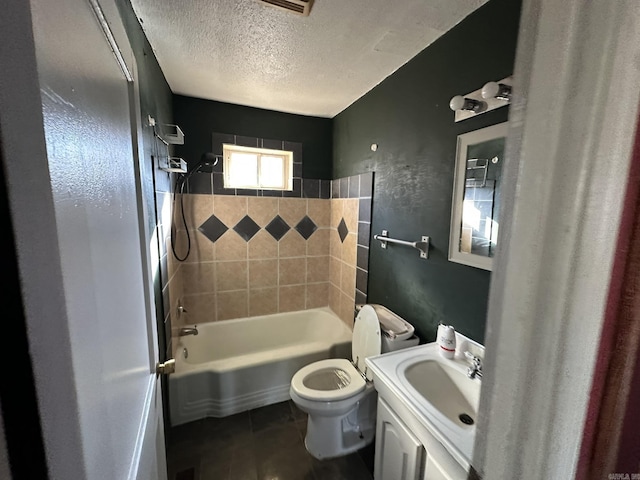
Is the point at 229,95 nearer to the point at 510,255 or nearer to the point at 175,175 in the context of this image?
the point at 175,175

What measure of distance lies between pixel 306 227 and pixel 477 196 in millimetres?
1743

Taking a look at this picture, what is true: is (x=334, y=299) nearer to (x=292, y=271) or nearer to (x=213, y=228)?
(x=292, y=271)

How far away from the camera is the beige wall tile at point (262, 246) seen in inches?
102

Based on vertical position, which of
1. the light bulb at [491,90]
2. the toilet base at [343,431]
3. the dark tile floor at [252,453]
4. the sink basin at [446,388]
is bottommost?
the dark tile floor at [252,453]

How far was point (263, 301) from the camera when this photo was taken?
2703 millimetres

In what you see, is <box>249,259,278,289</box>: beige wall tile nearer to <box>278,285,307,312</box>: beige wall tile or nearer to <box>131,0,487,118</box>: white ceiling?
<box>278,285,307,312</box>: beige wall tile

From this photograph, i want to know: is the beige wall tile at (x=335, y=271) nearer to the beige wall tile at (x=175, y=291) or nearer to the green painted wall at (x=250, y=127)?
the green painted wall at (x=250, y=127)

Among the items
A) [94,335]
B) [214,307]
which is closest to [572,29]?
[94,335]

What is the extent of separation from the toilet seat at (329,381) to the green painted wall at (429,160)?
510mm

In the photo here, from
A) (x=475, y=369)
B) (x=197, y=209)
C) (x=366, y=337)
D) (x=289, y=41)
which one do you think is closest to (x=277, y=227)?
(x=197, y=209)

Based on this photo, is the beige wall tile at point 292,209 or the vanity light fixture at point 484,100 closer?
the vanity light fixture at point 484,100

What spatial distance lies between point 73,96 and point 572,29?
2.20 ft

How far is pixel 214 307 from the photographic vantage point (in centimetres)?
253

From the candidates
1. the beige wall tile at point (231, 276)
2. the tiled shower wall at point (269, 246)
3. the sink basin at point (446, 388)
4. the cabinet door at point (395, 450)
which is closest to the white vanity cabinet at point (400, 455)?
the cabinet door at point (395, 450)
